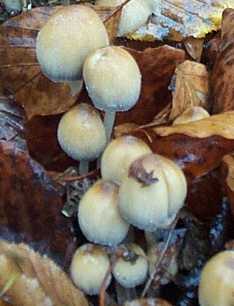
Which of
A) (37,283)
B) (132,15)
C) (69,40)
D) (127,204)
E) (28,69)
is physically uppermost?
(69,40)

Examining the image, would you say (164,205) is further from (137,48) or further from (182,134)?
(137,48)

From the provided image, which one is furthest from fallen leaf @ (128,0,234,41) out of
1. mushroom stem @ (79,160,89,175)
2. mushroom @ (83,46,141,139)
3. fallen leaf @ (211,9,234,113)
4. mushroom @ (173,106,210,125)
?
mushroom @ (83,46,141,139)

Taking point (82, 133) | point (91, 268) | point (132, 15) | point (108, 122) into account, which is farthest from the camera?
Answer: point (132, 15)

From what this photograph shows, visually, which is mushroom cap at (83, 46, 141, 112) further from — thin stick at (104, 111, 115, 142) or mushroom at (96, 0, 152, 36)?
mushroom at (96, 0, 152, 36)

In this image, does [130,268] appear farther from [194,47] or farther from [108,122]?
[194,47]

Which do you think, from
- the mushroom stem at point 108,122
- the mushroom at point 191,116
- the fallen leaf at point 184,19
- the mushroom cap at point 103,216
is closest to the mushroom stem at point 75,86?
the mushroom stem at point 108,122

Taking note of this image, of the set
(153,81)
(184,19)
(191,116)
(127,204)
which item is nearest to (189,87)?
(153,81)

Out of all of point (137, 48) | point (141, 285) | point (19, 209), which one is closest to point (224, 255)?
point (141, 285)
